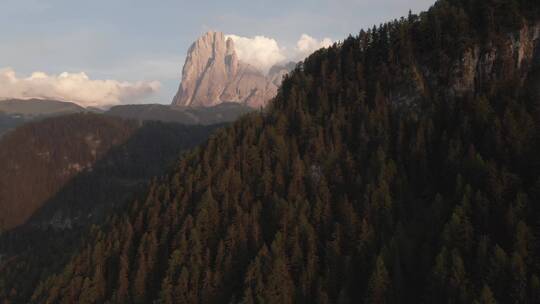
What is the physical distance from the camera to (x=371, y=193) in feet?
350

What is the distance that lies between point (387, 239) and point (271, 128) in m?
64.7

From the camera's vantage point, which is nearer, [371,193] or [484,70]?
[371,193]

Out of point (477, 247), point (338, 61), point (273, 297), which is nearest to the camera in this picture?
point (477, 247)

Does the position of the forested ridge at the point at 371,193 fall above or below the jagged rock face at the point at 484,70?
below

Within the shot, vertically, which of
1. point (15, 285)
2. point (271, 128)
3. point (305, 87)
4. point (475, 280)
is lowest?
point (15, 285)

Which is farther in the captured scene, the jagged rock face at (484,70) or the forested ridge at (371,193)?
the jagged rock face at (484,70)

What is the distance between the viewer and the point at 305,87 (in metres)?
163

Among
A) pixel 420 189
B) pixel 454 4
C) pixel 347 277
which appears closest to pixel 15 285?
pixel 347 277

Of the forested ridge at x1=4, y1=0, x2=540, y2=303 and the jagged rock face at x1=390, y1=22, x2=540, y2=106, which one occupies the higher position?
the jagged rock face at x1=390, y1=22, x2=540, y2=106

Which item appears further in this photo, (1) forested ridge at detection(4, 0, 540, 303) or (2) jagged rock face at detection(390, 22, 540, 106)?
(2) jagged rock face at detection(390, 22, 540, 106)

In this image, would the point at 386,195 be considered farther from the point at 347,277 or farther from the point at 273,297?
the point at 273,297

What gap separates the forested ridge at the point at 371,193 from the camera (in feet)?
272

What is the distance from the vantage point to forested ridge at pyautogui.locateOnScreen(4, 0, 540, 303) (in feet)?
272

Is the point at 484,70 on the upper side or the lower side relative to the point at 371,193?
upper
